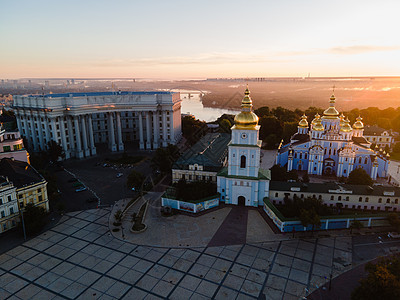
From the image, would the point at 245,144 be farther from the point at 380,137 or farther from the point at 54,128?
the point at 380,137

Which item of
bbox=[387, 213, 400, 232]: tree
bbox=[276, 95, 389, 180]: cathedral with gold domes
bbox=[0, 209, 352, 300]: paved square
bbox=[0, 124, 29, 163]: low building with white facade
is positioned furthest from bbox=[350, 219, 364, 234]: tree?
bbox=[0, 124, 29, 163]: low building with white facade

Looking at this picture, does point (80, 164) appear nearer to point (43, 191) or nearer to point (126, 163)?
point (126, 163)

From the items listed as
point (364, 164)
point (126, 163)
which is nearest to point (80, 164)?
point (126, 163)

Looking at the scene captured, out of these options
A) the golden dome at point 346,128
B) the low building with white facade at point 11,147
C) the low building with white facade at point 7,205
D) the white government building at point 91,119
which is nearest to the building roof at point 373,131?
the golden dome at point 346,128

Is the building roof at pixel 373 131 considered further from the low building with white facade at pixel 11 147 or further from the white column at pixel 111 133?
the low building with white facade at pixel 11 147

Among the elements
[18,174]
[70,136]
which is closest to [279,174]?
[18,174]

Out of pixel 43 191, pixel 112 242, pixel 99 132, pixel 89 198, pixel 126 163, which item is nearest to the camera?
pixel 112 242

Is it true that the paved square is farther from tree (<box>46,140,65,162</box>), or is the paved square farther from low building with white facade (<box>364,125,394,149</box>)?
low building with white facade (<box>364,125,394,149</box>)
